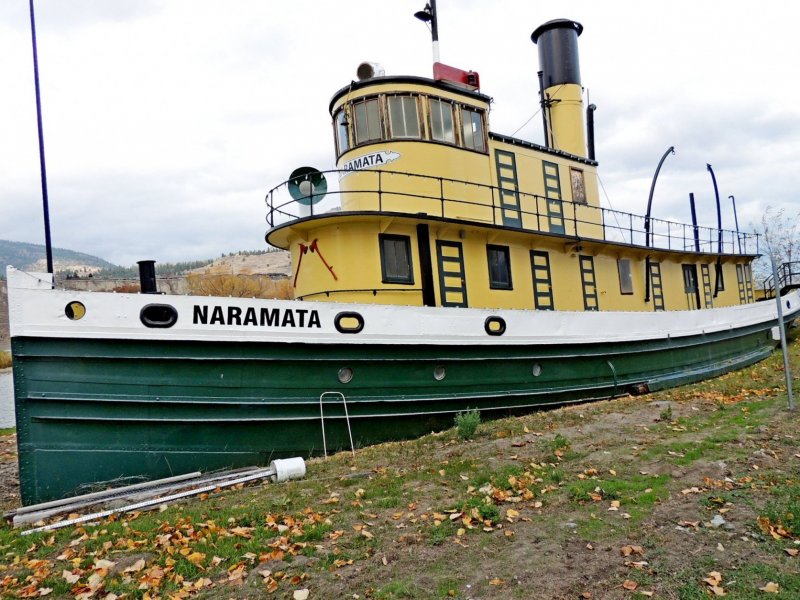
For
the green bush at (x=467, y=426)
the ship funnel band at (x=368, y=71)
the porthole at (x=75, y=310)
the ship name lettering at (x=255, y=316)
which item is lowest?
the green bush at (x=467, y=426)

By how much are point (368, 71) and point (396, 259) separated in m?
3.55

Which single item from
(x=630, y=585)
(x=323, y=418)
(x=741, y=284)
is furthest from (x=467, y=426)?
(x=741, y=284)

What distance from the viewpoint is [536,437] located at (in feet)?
25.6

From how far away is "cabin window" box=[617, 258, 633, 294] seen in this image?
13137 millimetres

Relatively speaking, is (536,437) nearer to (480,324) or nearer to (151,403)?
(480,324)

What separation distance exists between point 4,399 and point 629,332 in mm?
23864

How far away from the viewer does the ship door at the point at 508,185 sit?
11.1 meters

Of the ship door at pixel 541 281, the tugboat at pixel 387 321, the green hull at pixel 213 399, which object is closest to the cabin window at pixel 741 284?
the tugboat at pixel 387 321

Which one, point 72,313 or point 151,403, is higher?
point 72,313

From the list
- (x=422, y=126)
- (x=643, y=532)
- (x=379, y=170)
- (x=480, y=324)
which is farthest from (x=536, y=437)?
(x=422, y=126)

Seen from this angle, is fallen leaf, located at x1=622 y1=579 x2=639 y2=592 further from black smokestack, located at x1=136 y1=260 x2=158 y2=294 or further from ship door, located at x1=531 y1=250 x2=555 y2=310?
ship door, located at x1=531 y1=250 x2=555 y2=310

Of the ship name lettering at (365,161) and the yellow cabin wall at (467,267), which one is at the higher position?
the ship name lettering at (365,161)

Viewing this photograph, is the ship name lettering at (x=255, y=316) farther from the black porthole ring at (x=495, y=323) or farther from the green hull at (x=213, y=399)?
the black porthole ring at (x=495, y=323)

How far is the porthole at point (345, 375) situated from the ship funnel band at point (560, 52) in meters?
10.2
